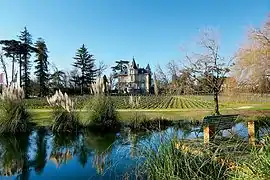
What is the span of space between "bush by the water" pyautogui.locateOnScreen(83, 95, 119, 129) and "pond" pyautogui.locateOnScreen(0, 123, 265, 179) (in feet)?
2.25

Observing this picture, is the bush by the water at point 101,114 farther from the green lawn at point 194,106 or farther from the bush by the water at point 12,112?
the green lawn at point 194,106

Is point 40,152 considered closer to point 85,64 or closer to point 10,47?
point 10,47

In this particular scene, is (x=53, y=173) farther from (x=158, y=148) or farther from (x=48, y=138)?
(x=48, y=138)

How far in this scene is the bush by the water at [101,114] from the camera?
1113 cm

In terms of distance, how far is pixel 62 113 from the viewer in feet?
35.1

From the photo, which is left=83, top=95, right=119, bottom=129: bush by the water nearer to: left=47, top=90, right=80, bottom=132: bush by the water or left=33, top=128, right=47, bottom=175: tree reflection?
left=47, top=90, right=80, bottom=132: bush by the water

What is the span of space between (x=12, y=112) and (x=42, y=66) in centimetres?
2960

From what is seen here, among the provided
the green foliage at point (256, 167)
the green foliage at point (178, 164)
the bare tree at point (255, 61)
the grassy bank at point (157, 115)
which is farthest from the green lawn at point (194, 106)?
the green foliage at point (256, 167)

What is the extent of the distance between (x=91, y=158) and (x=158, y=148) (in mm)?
3820

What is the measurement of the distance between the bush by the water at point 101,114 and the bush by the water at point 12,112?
6.94ft

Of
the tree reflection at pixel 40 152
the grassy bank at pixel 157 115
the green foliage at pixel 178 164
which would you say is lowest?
the tree reflection at pixel 40 152

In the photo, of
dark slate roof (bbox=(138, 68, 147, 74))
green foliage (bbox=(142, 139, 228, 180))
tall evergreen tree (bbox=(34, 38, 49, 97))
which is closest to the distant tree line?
tall evergreen tree (bbox=(34, 38, 49, 97))

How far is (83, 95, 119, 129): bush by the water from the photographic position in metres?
11.1

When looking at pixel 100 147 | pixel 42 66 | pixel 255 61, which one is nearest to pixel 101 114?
pixel 100 147
